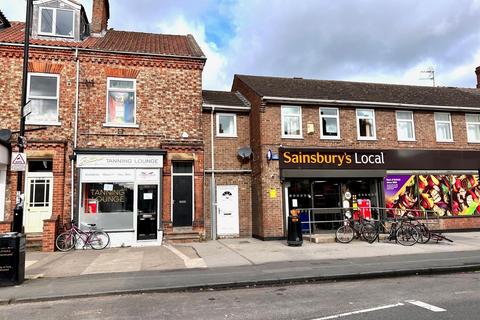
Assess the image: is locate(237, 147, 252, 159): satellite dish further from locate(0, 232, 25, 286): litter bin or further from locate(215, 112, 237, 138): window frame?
locate(0, 232, 25, 286): litter bin

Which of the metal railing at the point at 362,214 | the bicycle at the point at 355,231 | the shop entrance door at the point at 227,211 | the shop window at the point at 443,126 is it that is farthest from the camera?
the shop window at the point at 443,126

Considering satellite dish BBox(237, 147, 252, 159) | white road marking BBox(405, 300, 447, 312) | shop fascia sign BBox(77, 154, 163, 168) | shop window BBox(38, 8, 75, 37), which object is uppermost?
shop window BBox(38, 8, 75, 37)

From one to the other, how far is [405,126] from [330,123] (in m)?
3.89

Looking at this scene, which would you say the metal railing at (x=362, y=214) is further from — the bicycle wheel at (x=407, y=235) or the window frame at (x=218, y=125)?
the window frame at (x=218, y=125)

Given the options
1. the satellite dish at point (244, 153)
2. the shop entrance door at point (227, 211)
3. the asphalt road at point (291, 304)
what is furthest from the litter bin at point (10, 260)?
the satellite dish at point (244, 153)

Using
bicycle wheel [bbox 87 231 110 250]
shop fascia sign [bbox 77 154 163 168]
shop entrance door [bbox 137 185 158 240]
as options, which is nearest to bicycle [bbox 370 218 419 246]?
shop entrance door [bbox 137 185 158 240]

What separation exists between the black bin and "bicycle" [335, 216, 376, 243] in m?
1.73

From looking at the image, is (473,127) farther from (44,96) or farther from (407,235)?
(44,96)

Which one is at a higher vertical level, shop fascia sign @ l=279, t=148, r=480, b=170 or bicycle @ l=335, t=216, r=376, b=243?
shop fascia sign @ l=279, t=148, r=480, b=170

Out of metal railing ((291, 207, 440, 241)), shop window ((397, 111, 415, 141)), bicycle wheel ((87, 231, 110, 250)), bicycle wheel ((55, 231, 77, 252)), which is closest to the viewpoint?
bicycle wheel ((55, 231, 77, 252))

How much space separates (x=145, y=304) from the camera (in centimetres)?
675

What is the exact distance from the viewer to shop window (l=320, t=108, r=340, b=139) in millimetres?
17094

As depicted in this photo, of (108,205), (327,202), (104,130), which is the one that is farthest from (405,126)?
(108,205)

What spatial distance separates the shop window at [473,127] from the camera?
1900 cm
